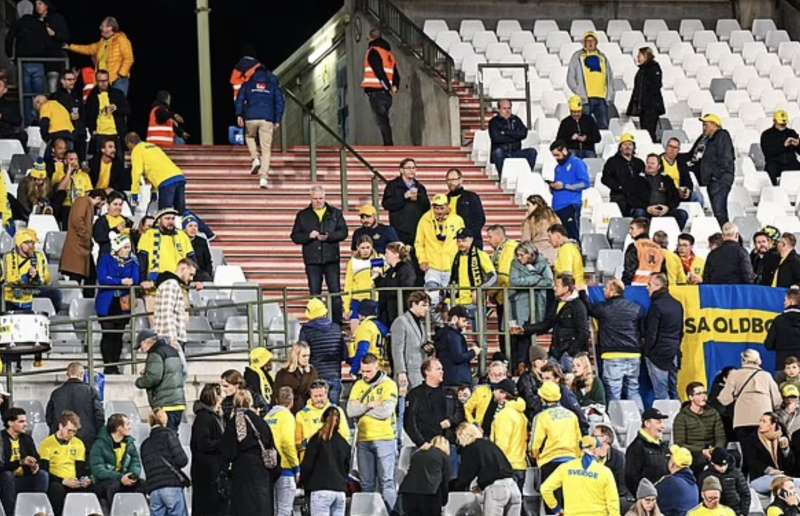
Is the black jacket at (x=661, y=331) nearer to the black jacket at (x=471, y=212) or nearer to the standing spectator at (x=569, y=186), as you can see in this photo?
the black jacket at (x=471, y=212)

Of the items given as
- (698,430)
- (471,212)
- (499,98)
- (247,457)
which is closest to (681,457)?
(698,430)

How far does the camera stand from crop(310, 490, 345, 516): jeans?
23297 mm

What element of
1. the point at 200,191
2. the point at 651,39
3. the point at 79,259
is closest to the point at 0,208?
the point at 79,259

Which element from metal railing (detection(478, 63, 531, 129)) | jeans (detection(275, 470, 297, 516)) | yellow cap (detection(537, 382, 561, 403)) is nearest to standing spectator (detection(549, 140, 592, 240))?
metal railing (detection(478, 63, 531, 129))

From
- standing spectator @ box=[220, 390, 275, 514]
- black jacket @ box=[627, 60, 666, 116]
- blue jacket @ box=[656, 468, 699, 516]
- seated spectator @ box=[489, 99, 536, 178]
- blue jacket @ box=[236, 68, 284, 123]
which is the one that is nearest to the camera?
standing spectator @ box=[220, 390, 275, 514]

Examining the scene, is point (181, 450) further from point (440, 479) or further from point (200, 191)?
point (200, 191)

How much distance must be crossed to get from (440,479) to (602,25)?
16.1m

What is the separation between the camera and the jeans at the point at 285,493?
23.5 m

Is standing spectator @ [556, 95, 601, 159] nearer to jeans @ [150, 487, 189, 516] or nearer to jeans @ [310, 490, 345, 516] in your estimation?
jeans @ [310, 490, 345, 516]

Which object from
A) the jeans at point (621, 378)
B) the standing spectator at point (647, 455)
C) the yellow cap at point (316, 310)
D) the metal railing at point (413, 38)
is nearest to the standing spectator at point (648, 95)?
the metal railing at point (413, 38)

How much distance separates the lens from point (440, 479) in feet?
77.8

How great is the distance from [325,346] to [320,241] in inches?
97.9

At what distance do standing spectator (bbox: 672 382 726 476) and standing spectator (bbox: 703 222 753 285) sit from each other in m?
2.35

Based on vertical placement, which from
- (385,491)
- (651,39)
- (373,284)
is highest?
(651,39)
